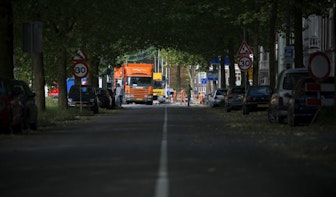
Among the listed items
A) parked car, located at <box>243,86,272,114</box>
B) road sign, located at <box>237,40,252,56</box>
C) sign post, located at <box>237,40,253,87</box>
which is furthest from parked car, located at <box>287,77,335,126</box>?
sign post, located at <box>237,40,253,87</box>

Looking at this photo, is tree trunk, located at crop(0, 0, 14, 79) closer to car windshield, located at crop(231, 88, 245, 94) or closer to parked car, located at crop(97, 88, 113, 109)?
car windshield, located at crop(231, 88, 245, 94)

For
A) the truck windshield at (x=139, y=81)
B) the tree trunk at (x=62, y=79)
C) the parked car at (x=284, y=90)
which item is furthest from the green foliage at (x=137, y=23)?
the truck windshield at (x=139, y=81)

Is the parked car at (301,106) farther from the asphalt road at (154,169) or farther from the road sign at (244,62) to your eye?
the road sign at (244,62)

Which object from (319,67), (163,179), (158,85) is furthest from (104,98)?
(158,85)

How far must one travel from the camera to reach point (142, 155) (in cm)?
1667

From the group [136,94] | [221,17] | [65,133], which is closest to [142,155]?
[65,133]

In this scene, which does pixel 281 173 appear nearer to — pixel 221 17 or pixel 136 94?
pixel 221 17

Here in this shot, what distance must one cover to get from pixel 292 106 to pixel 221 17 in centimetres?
2492

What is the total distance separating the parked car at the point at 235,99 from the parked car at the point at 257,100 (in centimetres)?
678

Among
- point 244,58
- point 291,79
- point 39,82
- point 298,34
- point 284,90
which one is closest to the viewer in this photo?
point 284,90

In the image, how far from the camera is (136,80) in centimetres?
8544

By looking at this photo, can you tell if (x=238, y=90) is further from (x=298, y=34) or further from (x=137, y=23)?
(x=298, y=34)

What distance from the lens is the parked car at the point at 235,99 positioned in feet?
163

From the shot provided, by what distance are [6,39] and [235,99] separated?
69.5 feet
